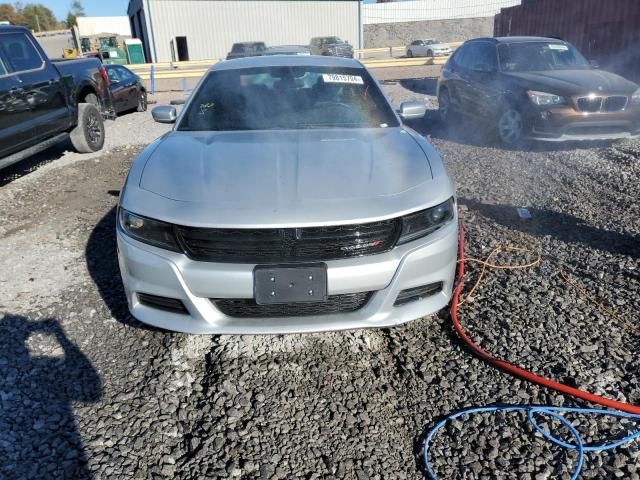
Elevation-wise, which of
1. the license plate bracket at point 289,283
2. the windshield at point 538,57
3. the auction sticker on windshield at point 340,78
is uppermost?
the auction sticker on windshield at point 340,78

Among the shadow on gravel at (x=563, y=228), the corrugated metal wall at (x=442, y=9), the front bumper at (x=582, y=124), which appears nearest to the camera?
the shadow on gravel at (x=563, y=228)

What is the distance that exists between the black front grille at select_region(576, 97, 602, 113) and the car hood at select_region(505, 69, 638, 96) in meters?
0.10

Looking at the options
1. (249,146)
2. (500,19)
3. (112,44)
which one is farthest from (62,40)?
(249,146)

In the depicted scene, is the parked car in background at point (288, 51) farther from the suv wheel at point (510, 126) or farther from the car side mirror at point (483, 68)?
the suv wheel at point (510, 126)

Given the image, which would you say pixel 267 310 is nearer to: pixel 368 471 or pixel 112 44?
pixel 368 471

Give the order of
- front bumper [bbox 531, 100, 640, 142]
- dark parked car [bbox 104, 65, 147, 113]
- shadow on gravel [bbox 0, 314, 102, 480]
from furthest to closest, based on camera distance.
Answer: dark parked car [bbox 104, 65, 147, 113] → front bumper [bbox 531, 100, 640, 142] → shadow on gravel [bbox 0, 314, 102, 480]

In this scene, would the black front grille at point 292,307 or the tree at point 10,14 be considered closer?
the black front grille at point 292,307

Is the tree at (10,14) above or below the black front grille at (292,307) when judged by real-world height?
above

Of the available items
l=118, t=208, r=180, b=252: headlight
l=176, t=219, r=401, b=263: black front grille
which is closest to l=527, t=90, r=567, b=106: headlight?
l=176, t=219, r=401, b=263: black front grille

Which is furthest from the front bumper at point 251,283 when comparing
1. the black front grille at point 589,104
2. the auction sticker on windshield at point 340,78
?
the black front grille at point 589,104

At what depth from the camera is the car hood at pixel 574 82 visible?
271 inches

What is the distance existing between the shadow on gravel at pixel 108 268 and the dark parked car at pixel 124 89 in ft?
24.3

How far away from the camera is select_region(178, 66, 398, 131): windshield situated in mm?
3640

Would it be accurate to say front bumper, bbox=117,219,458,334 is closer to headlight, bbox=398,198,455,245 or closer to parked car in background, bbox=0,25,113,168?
headlight, bbox=398,198,455,245
